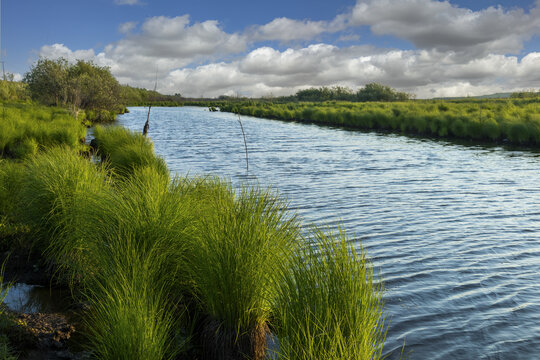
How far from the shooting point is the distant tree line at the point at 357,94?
90.2 meters

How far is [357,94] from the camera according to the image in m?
100

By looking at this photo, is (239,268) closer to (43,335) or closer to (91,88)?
(43,335)

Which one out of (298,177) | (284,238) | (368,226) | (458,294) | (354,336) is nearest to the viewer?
(354,336)

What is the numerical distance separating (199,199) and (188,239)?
1387 millimetres

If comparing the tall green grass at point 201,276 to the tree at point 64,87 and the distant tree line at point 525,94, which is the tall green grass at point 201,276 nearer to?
the tree at point 64,87

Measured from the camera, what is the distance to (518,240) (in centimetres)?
793

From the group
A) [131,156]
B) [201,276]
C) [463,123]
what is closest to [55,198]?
[201,276]

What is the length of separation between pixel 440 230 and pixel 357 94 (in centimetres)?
9546

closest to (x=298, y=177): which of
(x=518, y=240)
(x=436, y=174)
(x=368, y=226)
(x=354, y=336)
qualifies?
(x=436, y=174)

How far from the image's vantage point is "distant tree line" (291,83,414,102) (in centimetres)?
9019

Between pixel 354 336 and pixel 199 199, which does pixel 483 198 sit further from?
pixel 354 336

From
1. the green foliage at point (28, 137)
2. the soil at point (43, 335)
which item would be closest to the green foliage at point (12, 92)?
the green foliage at point (28, 137)

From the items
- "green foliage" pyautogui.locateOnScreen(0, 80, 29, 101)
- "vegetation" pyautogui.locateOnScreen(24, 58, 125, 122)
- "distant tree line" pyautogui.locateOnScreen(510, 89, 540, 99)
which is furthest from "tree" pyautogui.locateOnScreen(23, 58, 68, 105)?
"distant tree line" pyautogui.locateOnScreen(510, 89, 540, 99)

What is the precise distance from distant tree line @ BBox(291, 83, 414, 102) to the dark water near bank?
239 feet
